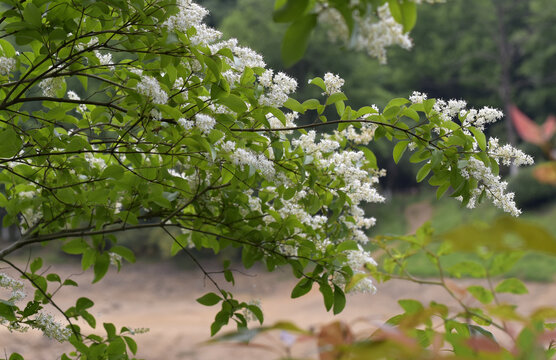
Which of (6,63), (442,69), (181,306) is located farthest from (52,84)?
(442,69)

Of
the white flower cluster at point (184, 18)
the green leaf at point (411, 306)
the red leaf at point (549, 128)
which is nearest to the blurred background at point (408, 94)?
the white flower cluster at point (184, 18)

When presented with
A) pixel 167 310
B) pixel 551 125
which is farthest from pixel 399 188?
pixel 551 125

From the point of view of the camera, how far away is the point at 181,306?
344 inches

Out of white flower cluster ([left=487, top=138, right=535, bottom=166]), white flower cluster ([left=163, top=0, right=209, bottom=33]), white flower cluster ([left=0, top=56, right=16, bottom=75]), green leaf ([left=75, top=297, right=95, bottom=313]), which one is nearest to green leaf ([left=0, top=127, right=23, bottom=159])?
white flower cluster ([left=0, top=56, right=16, bottom=75])

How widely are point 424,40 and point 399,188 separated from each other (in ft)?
14.7

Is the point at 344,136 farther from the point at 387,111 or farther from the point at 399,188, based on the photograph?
the point at 399,188

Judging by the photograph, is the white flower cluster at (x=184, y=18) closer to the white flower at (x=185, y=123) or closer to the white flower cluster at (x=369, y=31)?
the white flower at (x=185, y=123)

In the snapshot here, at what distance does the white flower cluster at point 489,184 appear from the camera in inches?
50.6

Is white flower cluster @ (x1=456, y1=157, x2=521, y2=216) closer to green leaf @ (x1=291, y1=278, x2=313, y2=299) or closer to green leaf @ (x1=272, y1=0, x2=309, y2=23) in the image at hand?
green leaf @ (x1=291, y1=278, x2=313, y2=299)

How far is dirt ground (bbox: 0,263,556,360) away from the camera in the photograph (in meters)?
5.76

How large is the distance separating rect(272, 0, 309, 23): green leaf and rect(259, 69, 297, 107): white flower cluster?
65 centimetres

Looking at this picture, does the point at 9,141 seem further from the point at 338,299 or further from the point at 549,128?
the point at 549,128

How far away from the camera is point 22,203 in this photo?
5.20 ft

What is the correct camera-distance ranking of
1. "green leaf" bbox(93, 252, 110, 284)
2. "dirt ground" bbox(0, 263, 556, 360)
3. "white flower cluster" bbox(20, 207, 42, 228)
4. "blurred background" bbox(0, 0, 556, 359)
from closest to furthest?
"green leaf" bbox(93, 252, 110, 284)
"white flower cluster" bbox(20, 207, 42, 228)
"dirt ground" bbox(0, 263, 556, 360)
"blurred background" bbox(0, 0, 556, 359)
